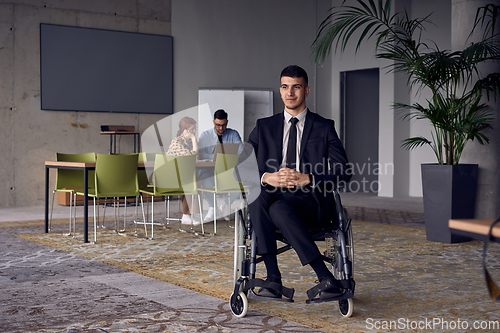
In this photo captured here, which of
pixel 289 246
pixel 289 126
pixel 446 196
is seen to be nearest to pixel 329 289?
pixel 289 246

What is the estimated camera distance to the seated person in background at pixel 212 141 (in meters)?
6.52

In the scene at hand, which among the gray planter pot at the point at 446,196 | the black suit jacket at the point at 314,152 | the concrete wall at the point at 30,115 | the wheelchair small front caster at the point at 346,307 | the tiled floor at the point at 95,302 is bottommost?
the tiled floor at the point at 95,302

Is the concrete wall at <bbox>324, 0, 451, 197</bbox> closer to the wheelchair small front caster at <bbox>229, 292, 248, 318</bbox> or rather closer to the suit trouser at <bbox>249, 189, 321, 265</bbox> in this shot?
the suit trouser at <bbox>249, 189, 321, 265</bbox>

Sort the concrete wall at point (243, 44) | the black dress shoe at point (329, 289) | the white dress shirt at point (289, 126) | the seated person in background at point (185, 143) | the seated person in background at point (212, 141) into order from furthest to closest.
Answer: the concrete wall at point (243, 44), the seated person in background at point (212, 141), the seated person in background at point (185, 143), the white dress shirt at point (289, 126), the black dress shoe at point (329, 289)

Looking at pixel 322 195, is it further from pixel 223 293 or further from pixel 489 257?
pixel 489 257

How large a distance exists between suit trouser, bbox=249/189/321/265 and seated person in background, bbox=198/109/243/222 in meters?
3.36

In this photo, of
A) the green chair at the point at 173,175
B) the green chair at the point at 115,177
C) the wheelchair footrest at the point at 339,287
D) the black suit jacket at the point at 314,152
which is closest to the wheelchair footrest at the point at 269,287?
the wheelchair footrest at the point at 339,287

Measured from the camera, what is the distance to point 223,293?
329 cm

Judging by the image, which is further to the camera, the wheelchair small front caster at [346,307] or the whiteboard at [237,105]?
the whiteboard at [237,105]

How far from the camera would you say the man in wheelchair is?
2721mm

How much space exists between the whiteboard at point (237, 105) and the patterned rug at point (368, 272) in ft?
16.1

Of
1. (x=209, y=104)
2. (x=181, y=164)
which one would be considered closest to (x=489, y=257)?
(x=181, y=164)

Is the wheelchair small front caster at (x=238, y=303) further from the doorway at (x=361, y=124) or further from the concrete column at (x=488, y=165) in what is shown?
the doorway at (x=361, y=124)

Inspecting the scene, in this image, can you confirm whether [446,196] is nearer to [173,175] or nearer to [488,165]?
[488,165]
